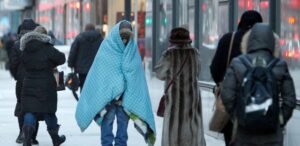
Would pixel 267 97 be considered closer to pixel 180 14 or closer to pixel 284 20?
pixel 284 20

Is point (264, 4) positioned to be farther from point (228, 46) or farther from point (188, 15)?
point (188, 15)

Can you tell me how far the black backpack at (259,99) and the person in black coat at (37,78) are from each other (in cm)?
483

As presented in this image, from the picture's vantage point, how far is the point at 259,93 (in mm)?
6637

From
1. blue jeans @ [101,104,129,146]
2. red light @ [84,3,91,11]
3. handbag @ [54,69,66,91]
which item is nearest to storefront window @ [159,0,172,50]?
handbag @ [54,69,66,91]

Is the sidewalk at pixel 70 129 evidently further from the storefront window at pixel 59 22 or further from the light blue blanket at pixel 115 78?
the storefront window at pixel 59 22

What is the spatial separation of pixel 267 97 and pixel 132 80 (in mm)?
3720

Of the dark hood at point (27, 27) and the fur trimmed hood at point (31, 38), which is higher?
the dark hood at point (27, 27)

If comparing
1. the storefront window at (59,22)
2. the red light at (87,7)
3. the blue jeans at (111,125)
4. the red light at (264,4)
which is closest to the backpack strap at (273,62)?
the blue jeans at (111,125)

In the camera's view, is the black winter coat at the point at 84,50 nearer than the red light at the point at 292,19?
No

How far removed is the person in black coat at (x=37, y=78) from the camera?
11.3 m

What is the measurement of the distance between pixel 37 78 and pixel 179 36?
77.4 inches

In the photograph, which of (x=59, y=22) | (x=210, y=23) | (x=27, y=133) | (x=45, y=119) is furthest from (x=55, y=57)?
(x=59, y=22)

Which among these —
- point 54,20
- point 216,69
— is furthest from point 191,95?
point 54,20

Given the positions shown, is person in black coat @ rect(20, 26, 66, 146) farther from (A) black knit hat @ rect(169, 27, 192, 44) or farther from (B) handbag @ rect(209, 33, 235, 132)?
(B) handbag @ rect(209, 33, 235, 132)
